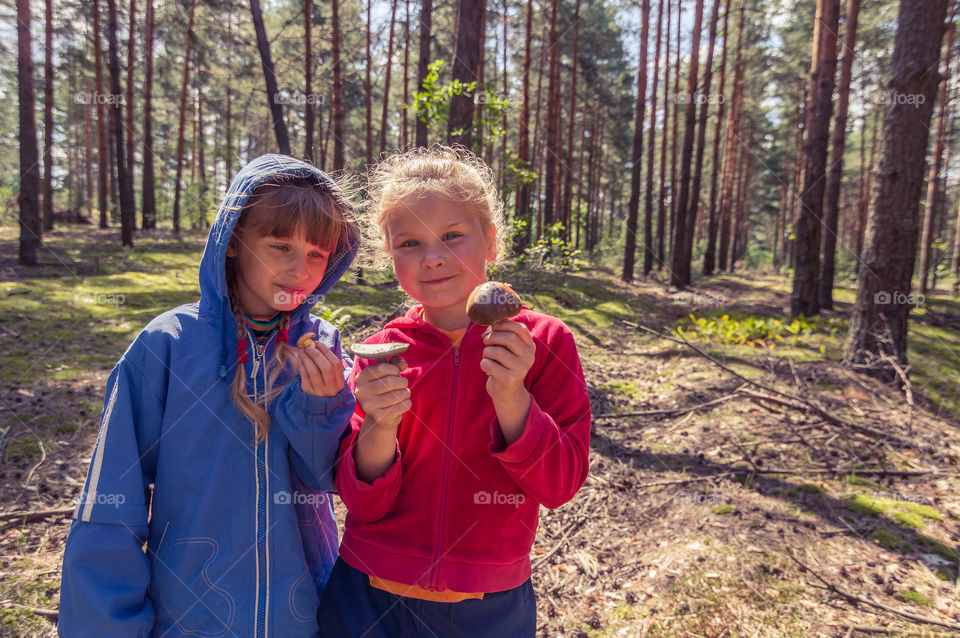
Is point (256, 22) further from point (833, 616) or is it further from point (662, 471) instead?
point (833, 616)

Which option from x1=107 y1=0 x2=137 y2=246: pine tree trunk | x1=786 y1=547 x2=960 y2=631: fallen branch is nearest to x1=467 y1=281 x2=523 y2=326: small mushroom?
x1=786 y1=547 x2=960 y2=631: fallen branch

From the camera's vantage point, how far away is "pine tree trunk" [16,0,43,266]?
38.7 feet

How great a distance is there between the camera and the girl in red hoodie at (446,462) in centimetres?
149

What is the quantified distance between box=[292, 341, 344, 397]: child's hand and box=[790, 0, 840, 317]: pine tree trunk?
12.3 metres

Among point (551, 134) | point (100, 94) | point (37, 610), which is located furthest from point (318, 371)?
point (100, 94)

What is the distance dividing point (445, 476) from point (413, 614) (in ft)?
1.40

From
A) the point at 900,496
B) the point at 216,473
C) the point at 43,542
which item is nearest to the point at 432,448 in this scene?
the point at 216,473

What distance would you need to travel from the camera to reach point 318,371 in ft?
5.04

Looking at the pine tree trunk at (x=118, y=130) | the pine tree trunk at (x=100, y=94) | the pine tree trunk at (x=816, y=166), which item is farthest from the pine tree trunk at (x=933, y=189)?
the pine tree trunk at (x=100, y=94)

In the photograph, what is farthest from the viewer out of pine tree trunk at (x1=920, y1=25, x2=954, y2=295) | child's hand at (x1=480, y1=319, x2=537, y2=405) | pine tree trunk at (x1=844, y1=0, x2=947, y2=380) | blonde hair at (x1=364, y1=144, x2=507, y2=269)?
pine tree trunk at (x1=920, y1=25, x2=954, y2=295)

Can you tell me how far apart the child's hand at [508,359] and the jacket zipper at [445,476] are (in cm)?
29

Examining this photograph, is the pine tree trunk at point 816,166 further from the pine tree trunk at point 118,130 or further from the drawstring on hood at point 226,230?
the pine tree trunk at point 118,130

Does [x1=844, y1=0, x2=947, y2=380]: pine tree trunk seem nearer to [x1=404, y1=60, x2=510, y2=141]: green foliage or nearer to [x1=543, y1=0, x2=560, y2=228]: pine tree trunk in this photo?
[x1=404, y1=60, x2=510, y2=141]: green foliage

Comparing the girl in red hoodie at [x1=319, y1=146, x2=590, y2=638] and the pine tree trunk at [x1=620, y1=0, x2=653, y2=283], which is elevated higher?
the pine tree trunk at [x1=620, y1=0, x2=653, y2=283]
